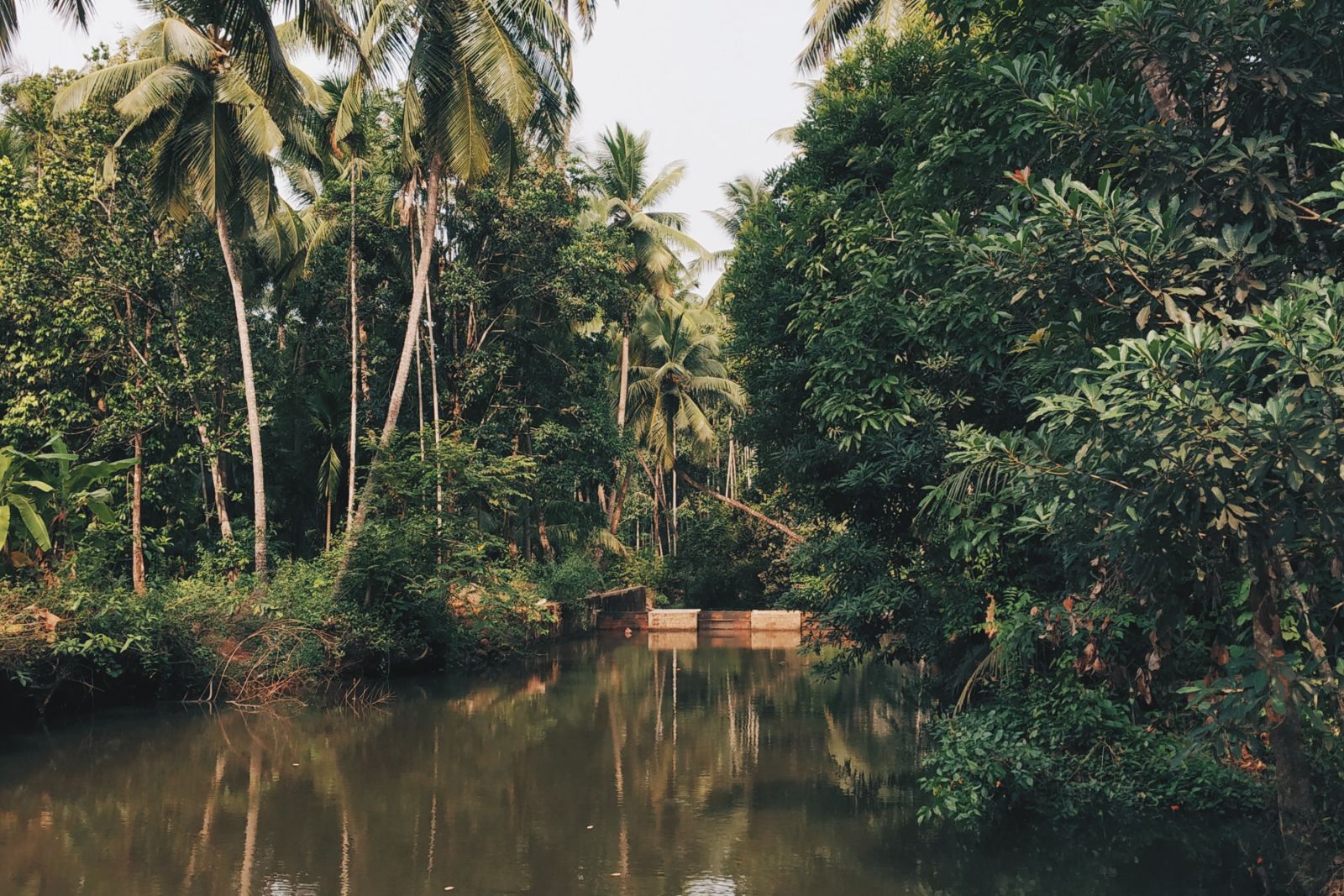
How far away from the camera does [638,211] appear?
32.0 m

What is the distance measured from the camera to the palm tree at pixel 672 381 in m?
33.1

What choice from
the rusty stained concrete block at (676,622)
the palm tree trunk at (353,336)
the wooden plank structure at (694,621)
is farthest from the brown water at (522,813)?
the rusty stained concrete block at (676,622)

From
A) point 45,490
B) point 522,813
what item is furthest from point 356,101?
→ point 522,813

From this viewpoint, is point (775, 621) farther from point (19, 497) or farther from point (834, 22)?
point (19, 497)

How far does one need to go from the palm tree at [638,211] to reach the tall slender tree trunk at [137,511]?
14.6m

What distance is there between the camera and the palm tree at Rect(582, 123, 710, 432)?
31.3 metres

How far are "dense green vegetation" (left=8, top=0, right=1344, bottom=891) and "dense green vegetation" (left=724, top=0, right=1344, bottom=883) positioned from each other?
0.03 metres

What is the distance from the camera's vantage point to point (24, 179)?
65.2 feet

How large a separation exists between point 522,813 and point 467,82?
42.1 feet

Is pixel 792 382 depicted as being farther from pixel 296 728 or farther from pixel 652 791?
pixel 296 728

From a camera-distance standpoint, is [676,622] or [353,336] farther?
[676,622]

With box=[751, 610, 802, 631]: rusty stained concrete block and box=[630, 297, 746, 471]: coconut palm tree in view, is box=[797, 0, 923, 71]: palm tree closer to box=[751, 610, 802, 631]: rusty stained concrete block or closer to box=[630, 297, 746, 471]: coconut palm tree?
box=[630, 297, 746, 471]: coconut palm tree

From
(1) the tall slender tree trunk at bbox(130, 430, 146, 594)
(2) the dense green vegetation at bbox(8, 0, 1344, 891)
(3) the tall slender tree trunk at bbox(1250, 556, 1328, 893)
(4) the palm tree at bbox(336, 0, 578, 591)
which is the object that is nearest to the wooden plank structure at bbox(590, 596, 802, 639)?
(2) the dense green vegetation at bbox(8, 0, 1344, 891)

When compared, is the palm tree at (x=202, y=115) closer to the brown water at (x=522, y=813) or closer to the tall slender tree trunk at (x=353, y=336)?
the tall slender tree trunk at (x=353, y=336)
